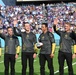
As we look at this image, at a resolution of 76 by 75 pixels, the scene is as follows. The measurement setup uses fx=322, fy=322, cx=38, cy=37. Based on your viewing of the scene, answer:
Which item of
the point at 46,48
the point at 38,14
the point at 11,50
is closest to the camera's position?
the point at 46,48

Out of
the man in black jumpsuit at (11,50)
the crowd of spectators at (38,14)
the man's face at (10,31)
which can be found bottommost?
the man in black jumpsuit at (11,50)

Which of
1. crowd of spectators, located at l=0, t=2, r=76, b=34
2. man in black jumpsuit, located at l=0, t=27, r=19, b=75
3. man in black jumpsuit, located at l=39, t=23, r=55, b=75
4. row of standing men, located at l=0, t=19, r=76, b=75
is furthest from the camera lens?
crowd of spectators, located at l=0, t=2, r=76, b=34

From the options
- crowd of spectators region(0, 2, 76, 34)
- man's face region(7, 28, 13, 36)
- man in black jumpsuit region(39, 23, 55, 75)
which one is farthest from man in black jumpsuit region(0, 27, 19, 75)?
crowd of spectators region(0, 2, 76, 34)

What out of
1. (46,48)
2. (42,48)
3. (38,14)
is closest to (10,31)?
(42,48)

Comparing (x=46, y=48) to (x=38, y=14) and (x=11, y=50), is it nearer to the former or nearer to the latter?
(x=11, y=50)

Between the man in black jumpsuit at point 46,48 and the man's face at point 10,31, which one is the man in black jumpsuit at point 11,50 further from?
the man in black jumpsuit at point 46,48

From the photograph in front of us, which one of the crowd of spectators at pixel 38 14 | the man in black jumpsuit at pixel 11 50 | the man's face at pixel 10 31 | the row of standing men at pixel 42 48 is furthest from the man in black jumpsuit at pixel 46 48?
the crowd of spectators at pixel 38 14

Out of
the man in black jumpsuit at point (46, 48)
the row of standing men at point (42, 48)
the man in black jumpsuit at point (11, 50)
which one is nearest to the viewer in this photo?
the row of standing men at point (42, 48)

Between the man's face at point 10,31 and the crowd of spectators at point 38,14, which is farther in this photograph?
the crowd of spectators at point 38,14

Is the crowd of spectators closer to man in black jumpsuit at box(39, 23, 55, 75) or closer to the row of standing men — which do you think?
the row of standing men

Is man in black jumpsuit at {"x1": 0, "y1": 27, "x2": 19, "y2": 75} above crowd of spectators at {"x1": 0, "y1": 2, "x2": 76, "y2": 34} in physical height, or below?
below

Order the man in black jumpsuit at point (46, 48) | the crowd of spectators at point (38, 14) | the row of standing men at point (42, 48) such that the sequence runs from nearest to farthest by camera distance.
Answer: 1. the row of standing men at point (42, 48)
2. the man in black jumpsuit at point (46, 48)
3. the crowd of spectators at point (38, 14)

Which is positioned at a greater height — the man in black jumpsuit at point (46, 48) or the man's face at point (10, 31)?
the man's face at point (10, 31)

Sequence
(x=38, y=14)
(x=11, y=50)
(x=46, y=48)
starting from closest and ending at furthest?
(x=46, y=48), (x=11, y=50), (x=38, y=14)
